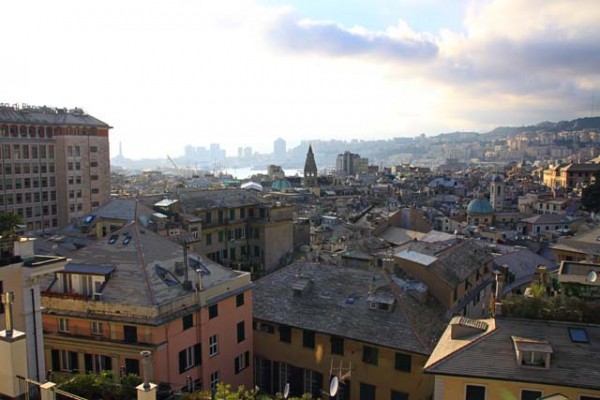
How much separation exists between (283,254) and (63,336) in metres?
Answer: 29.7

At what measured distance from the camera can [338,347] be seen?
1038 inches

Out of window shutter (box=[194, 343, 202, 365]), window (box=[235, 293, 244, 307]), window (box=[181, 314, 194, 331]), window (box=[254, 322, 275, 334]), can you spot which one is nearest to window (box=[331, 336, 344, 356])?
window (box=[254, 322, 275, 334])

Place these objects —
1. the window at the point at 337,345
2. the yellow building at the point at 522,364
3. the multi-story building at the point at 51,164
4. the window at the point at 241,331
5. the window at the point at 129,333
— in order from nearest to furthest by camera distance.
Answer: the yellow building at the point at 522,364, the window at the point at 129,333, the window at the point at 337,345, the window at the point at 241,331, the multi-story building at the point at 51,164

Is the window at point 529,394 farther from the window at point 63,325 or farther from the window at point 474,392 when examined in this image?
the window at point 63,325

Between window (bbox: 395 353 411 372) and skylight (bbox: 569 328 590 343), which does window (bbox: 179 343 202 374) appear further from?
skylight (bbox: 569 328 590 343)

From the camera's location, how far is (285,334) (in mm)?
28062

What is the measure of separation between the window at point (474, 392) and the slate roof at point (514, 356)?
419 millimetres

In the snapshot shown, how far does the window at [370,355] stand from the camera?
82.9 feet

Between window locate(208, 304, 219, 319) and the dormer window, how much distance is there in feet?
44.7

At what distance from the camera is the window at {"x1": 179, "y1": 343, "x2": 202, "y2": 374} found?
2352 cm

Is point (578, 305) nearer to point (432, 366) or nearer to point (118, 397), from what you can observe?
point (432, 366)

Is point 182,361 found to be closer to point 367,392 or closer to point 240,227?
point 367,392

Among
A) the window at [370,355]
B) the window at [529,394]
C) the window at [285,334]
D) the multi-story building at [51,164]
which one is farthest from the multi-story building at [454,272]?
the multi-story building at [51,164]

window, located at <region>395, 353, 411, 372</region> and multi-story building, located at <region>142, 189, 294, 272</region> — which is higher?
multi-story building, located at <region>142, 189, 294, 272</region>
